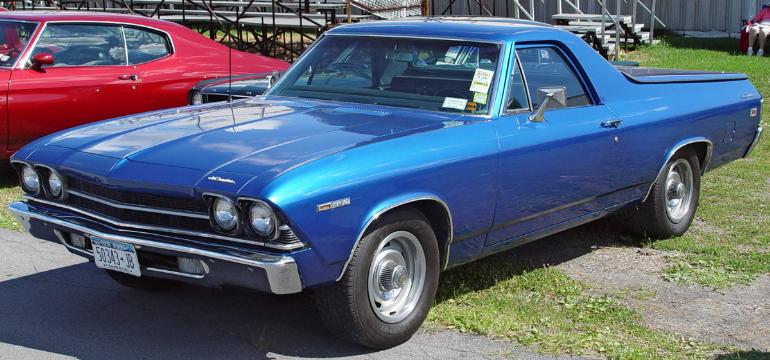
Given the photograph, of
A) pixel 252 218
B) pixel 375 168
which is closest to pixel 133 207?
pixel 252 218

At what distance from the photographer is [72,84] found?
8750mm

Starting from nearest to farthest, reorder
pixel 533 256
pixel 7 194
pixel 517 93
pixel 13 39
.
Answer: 1. pixel 517 93
2. pixel 533 256
3. pixel 7 194
4. pixel 13 39

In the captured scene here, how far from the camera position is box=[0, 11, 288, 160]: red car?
27.8 ft

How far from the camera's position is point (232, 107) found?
5.84 m

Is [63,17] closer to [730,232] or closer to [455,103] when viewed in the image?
[455,103]

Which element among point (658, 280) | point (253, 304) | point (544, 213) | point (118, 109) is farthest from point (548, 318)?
point (118, 109)

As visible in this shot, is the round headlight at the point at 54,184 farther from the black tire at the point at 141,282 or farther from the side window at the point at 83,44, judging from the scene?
the side window at the point at 83,44

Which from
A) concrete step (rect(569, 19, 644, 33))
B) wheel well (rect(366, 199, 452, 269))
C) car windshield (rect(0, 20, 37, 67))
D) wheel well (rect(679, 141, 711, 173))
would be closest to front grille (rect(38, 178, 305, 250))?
wheel well (rect(366, 199, 452, 269))

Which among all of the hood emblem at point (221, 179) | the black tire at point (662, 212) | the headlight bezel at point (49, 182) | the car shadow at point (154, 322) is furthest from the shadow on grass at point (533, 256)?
the headlight bezel at point (49, 182)

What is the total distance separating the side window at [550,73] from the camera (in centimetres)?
579

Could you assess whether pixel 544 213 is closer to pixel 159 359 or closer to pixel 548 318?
pixel 548 318

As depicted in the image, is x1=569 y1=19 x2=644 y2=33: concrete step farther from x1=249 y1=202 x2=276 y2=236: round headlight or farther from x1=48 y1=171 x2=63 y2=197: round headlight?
x1=249 y1=202 x2=276 y2=236: round headlight

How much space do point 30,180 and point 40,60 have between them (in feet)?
12.3

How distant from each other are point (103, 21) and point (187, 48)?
0.87m
